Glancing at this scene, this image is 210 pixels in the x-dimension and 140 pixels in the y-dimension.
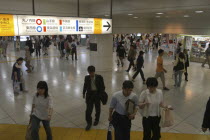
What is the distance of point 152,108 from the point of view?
3541 mm

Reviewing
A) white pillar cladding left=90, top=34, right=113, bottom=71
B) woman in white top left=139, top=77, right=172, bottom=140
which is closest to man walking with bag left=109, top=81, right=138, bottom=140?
woman in white top left=139, top=77, right=172, bottom=140

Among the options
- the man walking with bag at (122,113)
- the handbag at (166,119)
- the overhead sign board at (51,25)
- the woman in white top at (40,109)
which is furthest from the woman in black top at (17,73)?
the handbag at (166,119)

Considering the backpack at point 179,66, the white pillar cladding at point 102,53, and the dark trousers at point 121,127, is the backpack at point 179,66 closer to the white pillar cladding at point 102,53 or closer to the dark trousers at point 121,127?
the white pillar cladding at point 102,53

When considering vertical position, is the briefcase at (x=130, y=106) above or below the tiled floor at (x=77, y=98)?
above

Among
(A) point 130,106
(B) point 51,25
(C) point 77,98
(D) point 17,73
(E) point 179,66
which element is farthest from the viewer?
(E) point 179,66

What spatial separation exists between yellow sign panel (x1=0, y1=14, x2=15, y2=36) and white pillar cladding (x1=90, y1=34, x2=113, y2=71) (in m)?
6.50

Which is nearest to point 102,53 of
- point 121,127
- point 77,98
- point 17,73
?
point 77,98

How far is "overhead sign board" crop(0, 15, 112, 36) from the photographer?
16.8 ft

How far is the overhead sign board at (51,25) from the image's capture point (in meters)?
5.13

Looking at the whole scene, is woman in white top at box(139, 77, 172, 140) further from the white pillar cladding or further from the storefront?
the storefront

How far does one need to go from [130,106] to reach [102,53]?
8.06 meters

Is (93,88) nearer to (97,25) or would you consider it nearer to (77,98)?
(77,98)

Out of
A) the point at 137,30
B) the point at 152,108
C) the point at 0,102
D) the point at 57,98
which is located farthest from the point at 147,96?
the point at 137,30

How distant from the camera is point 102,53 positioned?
11320 mm
